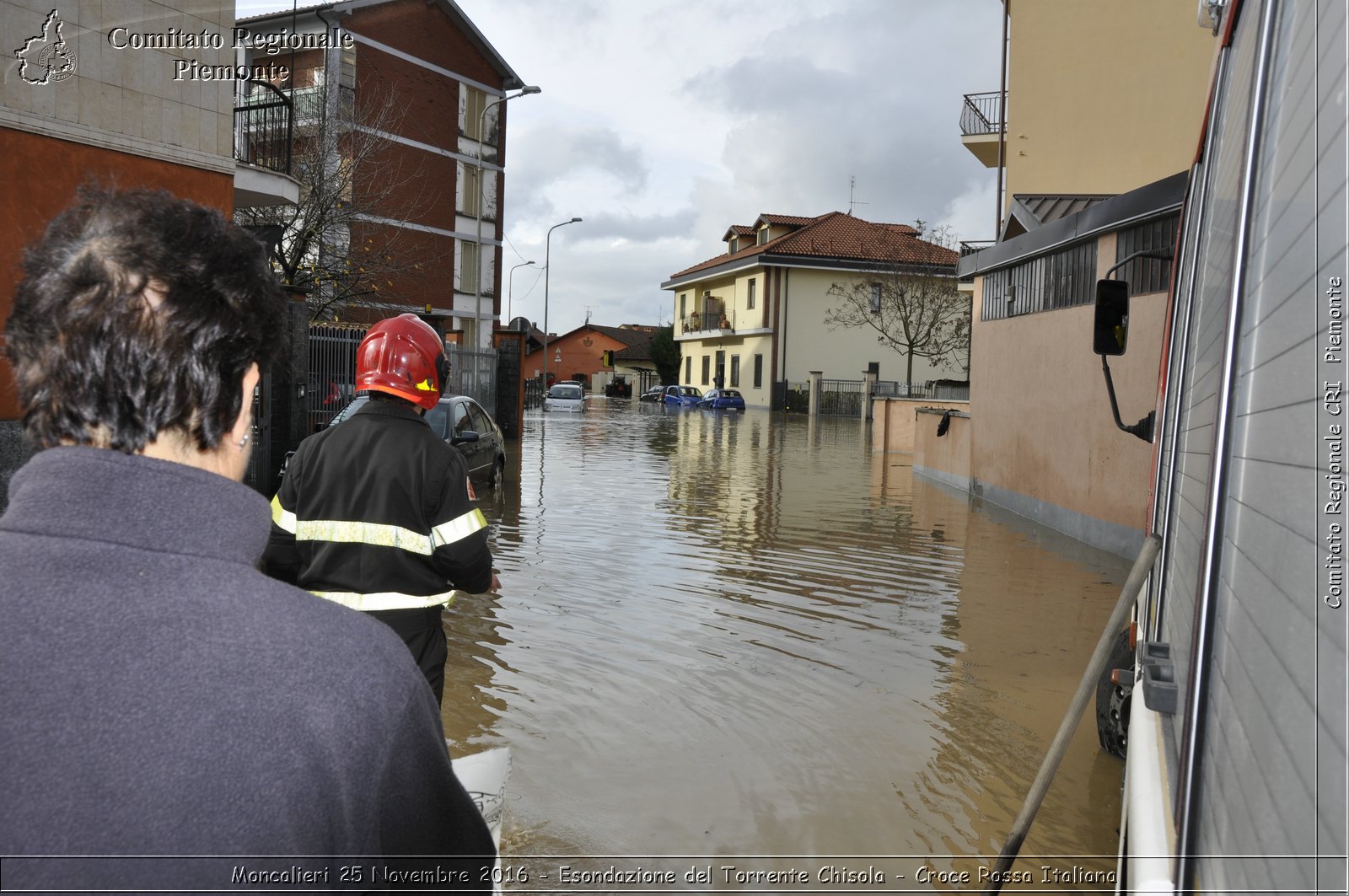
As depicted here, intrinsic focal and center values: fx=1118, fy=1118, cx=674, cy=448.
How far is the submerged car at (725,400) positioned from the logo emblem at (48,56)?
1797 inches

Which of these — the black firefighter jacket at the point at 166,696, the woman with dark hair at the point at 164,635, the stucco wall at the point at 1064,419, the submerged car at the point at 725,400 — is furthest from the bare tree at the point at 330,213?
the submerged car at the point at 725,400

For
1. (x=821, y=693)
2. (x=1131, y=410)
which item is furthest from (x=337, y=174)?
(x=821, y=693)

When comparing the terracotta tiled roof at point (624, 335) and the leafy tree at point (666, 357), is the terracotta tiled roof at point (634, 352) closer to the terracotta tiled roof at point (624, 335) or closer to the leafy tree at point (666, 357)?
the terracotta tiled roof at point (624, 335)

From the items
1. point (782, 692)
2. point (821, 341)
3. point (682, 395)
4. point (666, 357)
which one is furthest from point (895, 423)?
point (666, 357)

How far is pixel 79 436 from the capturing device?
133cm

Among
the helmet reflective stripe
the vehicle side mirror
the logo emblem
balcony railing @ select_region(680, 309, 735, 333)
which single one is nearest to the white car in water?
balcony railing @ select_region(680, 309, 735, 333)

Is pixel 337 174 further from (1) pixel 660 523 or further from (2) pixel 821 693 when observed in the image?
(2) pixel 821 693

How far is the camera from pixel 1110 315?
17.9 ft

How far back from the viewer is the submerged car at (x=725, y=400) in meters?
54.4

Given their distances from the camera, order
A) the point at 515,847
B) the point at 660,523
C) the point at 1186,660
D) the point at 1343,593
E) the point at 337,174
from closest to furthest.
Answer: the point at 1343,593 < the point at 1186,660 < the point at 515,847 < the point at 660,523 < the point at 337,174

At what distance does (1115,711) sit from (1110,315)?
6.25 ft

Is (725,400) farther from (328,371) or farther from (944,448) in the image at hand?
(328,371)

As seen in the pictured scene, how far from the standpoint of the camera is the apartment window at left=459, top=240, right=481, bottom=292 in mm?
41775

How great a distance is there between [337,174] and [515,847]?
1817 centimetres
